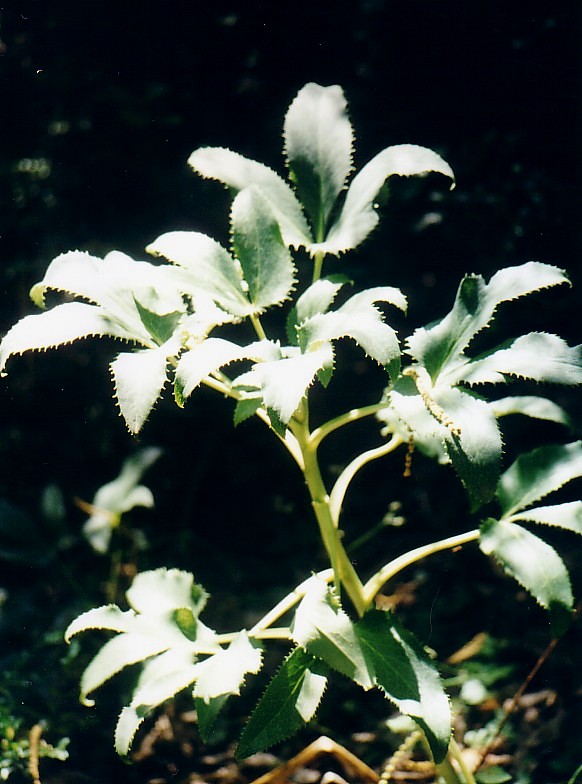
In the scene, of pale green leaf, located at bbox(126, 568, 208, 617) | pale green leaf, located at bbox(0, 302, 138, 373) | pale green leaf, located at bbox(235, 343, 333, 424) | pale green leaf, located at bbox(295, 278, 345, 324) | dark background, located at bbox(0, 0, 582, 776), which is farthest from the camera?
dark background, located at bbox(0, 0, 582, 776)

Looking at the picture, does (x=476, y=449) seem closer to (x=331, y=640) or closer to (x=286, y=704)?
(x=331, y=640)

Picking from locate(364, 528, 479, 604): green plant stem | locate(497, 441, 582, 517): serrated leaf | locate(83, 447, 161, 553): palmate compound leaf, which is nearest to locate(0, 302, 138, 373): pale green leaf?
locate(364, 528, 479, 604): green plant stem

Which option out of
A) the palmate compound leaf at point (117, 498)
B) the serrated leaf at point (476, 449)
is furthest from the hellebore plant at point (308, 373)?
the palmate compound leaf at point (117, 498)

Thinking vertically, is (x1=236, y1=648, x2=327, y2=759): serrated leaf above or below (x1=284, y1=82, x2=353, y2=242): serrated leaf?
below

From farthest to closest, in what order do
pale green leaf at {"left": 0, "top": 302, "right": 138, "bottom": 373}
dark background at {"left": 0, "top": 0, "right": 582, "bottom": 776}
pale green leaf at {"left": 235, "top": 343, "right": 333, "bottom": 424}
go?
1. dark background at {"left": 0, "top": 0, "right": 582, "bottom": 776}
2. pale green leaf at {"left": 0, "top": 302, "right": 138, "bottom": 373}
3. pale green leaf at {"left": 235, "top": 343, "right": 333, "bottom": 424}

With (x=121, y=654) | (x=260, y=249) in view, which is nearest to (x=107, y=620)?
(x=121, y=654)

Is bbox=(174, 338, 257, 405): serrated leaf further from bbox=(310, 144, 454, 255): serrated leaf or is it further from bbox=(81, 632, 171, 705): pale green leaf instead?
bbox=(81, 632, 171, 705): pale green leaf

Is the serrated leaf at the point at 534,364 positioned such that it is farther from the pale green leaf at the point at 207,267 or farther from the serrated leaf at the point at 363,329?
the pale green leaf at the point at 207,267
